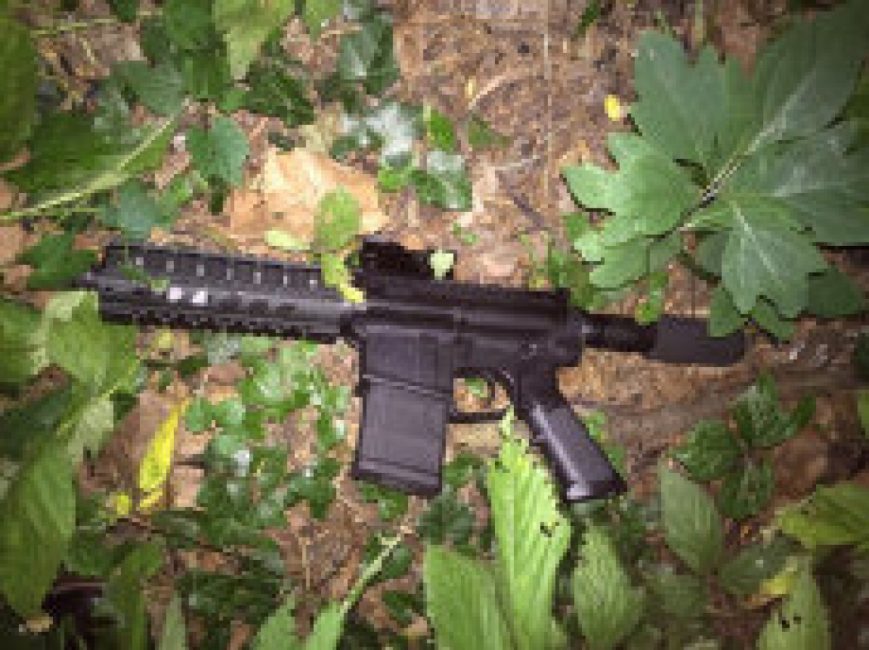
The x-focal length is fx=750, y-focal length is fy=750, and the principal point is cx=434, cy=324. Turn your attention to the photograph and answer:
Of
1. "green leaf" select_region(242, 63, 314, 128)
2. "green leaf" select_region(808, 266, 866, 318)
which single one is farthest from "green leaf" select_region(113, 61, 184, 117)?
"green leaf" select_region(808, 266, 866, 318)

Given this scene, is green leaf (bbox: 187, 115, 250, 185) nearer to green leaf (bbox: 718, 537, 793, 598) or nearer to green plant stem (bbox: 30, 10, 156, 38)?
green plant stem (bbox: 30, 10, 156, 38)

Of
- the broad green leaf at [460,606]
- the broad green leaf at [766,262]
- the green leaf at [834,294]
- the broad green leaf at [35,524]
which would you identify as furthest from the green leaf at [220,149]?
the green leaf at [834,294]

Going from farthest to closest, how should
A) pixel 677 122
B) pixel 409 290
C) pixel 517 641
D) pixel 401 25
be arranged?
pixel 401 25
pixel 409 290
pixel 677 122
pixel 517 641

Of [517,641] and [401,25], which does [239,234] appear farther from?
[517,641]

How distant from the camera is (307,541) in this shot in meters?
3.15

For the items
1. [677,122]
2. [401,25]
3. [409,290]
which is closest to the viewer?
[677,122]

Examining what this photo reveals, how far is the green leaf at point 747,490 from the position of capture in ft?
10.6

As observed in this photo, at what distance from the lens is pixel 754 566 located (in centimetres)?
317

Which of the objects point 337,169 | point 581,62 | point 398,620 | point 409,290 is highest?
point 581,62

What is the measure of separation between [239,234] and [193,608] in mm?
1526

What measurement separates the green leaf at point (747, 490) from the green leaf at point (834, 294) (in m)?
0.74

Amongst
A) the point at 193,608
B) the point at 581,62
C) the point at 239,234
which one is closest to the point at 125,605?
the point at 193,608

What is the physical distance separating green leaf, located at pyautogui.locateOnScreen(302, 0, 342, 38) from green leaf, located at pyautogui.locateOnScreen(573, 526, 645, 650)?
7.34 ft

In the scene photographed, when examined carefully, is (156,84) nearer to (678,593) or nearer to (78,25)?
(78,25)
